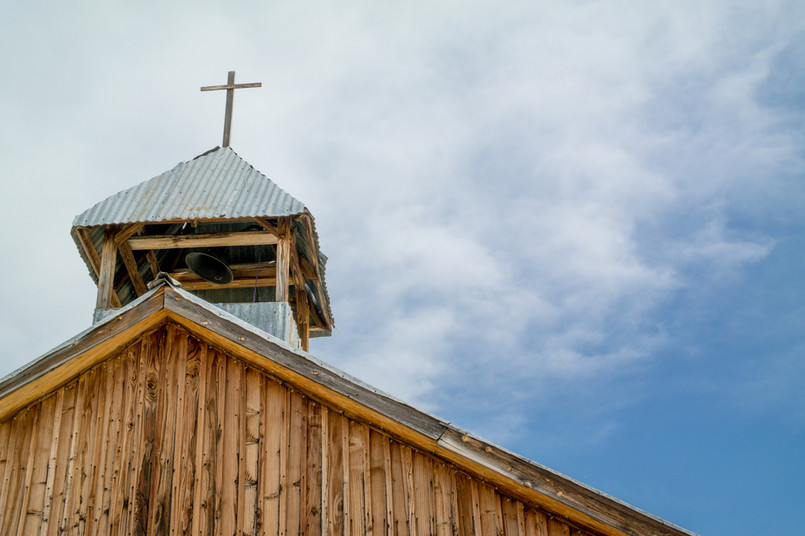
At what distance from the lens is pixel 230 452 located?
6160 millimetres

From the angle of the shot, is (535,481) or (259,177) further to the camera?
(259,177)

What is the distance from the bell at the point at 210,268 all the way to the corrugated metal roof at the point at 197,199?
0.67 metres

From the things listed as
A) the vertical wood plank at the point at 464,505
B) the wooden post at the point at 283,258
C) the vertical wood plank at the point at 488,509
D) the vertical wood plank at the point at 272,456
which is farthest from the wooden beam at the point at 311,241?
the vertical wood plank at the point at 488,509

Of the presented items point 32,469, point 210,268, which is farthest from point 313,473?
point 210,268

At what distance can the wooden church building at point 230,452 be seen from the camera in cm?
571

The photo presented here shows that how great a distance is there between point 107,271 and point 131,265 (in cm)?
96

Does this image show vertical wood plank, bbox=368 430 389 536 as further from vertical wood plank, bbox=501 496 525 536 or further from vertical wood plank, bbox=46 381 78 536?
vertical wood plank, bbox=46 381 78 536

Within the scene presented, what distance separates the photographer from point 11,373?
6.00m

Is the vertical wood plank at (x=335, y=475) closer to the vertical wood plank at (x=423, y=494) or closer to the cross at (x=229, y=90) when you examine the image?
the vertical wood plank at (x=423, y=494)

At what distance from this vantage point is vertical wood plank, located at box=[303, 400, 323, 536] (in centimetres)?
585

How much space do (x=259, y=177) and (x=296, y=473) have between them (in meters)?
8.48

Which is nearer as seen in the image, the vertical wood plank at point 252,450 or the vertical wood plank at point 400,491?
the vertical wood plank at point 400,491

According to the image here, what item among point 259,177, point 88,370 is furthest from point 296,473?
point 259,177

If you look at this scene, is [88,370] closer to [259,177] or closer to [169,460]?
[169,460]
